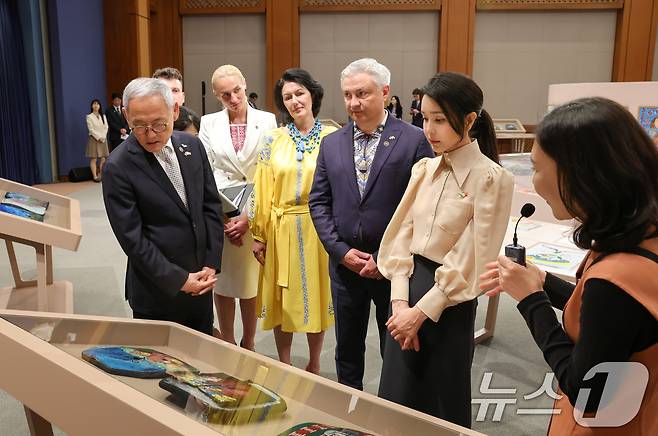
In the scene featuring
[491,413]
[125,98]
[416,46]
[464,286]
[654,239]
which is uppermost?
[416,46]

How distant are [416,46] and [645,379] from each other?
12756 millimetres

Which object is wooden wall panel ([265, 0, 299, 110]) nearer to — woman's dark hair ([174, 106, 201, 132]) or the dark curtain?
the dark curtain

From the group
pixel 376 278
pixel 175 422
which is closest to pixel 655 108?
pixel 376 278

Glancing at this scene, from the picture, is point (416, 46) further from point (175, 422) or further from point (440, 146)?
point (175, 422)

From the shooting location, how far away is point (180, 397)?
1220mm

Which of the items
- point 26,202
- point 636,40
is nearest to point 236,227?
point 26,202

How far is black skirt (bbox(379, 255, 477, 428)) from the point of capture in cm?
183

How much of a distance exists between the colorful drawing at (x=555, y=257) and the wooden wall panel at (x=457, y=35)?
10.3m

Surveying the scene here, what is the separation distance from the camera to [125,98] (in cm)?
197

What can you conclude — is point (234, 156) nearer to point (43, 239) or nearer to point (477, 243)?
point (43, 239)

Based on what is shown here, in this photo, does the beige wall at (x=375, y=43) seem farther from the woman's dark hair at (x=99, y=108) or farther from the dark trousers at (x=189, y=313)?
the dark trousers at (x=189, y=313)

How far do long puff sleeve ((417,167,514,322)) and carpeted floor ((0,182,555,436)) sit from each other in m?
1.14

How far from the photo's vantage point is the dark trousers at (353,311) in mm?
2424

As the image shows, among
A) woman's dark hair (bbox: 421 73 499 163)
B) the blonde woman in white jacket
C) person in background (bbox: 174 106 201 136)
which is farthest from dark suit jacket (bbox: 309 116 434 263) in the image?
the blonde woman in white jacket
